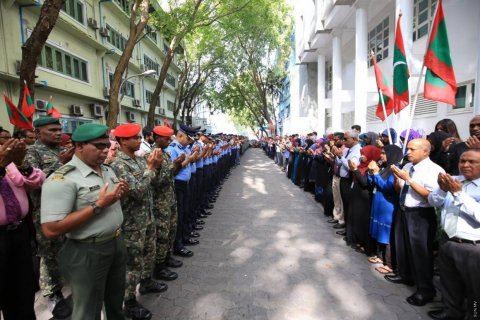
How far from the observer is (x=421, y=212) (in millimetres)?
3150

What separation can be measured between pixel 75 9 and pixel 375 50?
503 inches

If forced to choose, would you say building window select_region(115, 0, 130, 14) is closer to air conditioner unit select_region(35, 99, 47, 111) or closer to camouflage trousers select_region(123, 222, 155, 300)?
air conditioner unit select_region(35, 99, 47, 111)

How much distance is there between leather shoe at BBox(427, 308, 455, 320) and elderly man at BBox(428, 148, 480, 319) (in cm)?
6

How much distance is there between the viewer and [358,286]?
140 inches

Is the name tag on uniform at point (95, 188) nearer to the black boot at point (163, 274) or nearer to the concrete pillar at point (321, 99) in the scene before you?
the black boot at point (163, 274)

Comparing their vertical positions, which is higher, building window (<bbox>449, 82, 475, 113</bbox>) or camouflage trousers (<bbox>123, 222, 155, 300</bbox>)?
building window (<bbox>449, 82, 475, 113</bbox>)

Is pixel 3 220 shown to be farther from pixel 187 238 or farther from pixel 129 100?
pixel 129 100

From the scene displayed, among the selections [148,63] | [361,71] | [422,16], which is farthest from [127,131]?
[148,63]

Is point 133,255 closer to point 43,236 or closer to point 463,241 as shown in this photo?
point 43,236

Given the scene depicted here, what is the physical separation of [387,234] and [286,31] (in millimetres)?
24217

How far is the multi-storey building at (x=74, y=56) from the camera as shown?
9.30 meters

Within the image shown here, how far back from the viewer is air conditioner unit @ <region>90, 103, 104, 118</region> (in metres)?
14.5

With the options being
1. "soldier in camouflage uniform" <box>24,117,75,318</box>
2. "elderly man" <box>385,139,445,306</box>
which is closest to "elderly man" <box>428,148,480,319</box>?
"elderly man" <box>385,139,445,306</box>

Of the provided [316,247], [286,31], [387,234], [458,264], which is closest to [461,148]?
[387,234]
